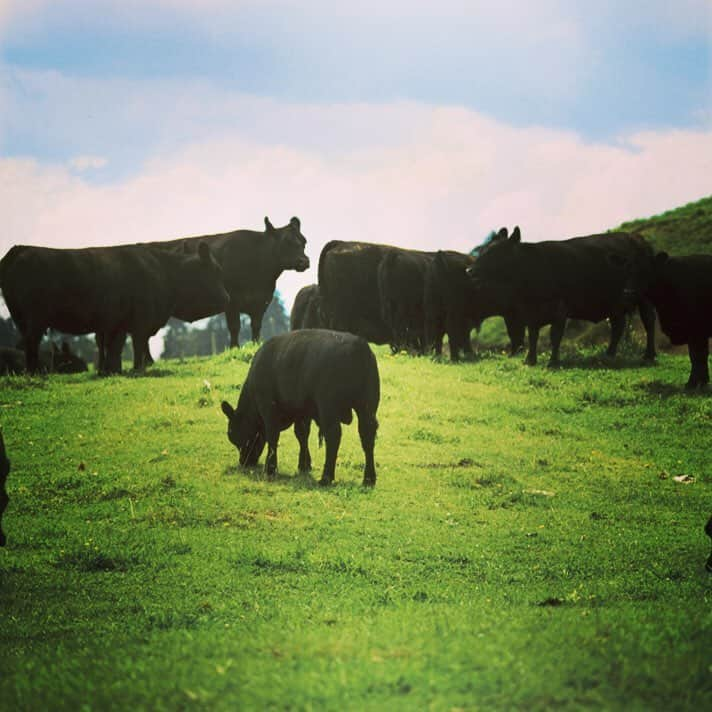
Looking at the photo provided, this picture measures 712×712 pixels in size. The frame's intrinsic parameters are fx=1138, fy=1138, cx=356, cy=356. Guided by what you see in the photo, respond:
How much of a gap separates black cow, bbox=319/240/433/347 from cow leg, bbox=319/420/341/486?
8.10m

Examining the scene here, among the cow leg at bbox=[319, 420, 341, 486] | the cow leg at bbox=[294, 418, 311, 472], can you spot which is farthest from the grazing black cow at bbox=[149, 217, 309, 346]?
the cow leg at bbox=[319, 420, 341, 486]

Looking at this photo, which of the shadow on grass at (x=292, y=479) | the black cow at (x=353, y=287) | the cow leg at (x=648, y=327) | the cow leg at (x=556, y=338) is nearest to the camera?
the shadow on grass at (x=292, y=479)

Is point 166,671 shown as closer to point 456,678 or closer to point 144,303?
point 456,678

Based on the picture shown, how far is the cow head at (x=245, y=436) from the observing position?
9.96 m

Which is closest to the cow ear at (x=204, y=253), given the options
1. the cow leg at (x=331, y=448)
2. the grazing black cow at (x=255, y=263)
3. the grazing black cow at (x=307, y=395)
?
the grazing black cow at (x=255, y=263)

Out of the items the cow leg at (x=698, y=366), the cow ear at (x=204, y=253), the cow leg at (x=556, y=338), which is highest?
the cow ear at (x=204, y=253)

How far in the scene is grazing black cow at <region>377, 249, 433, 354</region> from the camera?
1675cm

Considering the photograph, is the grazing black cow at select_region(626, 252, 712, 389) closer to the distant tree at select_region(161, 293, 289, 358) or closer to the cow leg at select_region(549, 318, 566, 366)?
the cow leg at select_region(549, 318, 566, 366)

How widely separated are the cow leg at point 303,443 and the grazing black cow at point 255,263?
6041 mm

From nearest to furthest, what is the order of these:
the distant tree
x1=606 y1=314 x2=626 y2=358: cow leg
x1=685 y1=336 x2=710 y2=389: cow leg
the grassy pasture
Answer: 1. the grassy pasture
2. x1=685 y1=336 x2=710 y2=389: cow leg
3. x1=606 y1=314 x2=626 y2=358: cow leg
4. the distant tree

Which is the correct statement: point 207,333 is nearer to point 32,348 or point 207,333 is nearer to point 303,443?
point 32,348

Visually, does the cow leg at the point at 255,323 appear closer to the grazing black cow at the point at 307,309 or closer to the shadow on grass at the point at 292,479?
the grazing black cow at the point at 307,309

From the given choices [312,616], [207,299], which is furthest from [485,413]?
[312,616]

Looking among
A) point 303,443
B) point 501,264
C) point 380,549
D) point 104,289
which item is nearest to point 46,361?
point 104,289
